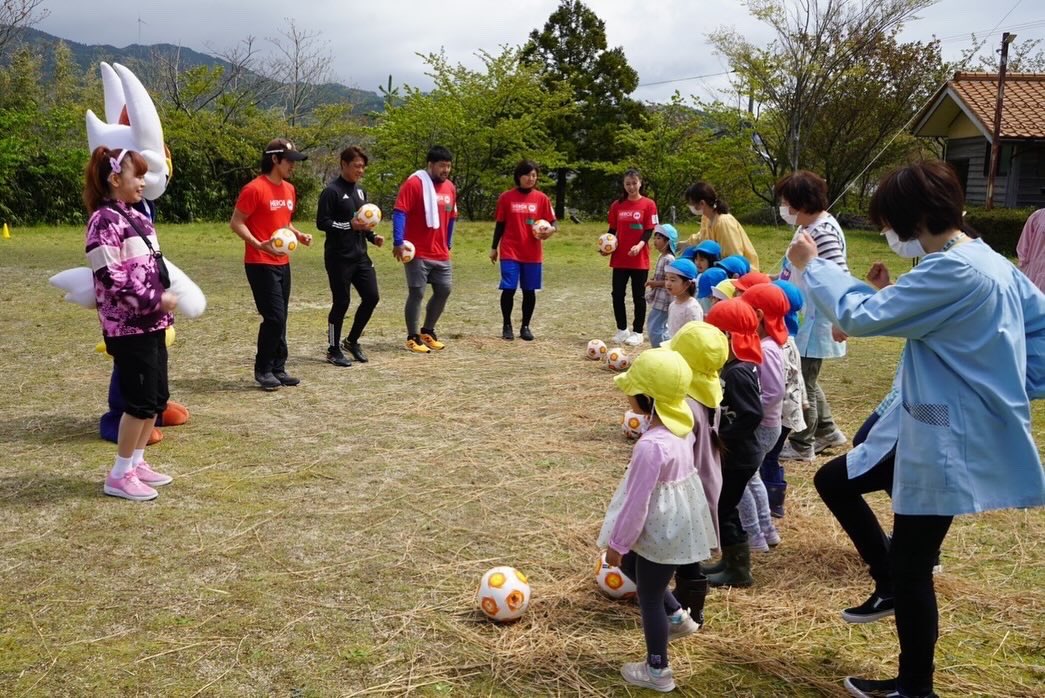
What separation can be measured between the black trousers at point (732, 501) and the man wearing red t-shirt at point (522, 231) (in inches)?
238

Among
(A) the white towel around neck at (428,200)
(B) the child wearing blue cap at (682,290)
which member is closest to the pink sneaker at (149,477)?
(B) the child wearing blue cap at (682,290)

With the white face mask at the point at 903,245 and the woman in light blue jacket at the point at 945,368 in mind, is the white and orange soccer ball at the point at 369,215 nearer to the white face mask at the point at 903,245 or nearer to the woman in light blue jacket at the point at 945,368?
the white face mask at the point at 903,245

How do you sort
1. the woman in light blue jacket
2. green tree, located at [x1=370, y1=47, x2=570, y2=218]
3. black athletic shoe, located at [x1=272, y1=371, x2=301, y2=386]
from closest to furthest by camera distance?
the woman in light blue jacket
black athletic shoe, located at [x1=272, y1=371, x2=301, y2=386]
green tree, located at [x1=370, y1=47, x2=570, y2=218]

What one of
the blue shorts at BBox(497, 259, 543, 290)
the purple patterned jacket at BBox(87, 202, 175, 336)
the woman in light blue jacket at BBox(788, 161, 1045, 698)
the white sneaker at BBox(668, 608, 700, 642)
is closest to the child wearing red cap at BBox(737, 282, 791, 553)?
the white sneaker at BBox(668, 608, 700, 642)

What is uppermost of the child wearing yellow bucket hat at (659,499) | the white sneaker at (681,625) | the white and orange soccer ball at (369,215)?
the white and orange soccer ball at (369,215)

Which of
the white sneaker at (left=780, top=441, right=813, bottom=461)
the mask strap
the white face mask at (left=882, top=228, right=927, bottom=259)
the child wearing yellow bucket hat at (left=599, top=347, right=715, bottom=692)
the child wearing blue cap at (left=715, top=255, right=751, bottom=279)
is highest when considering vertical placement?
the mask strap

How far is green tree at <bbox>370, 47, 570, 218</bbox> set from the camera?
29.5m

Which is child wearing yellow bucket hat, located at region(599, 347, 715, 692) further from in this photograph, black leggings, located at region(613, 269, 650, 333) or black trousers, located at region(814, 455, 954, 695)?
black leggings, located at region(613, 269, 650, 333)

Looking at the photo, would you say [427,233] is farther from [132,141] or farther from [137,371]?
[137,371]

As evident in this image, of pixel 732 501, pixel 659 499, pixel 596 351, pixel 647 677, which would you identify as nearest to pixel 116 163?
pixel 659 499

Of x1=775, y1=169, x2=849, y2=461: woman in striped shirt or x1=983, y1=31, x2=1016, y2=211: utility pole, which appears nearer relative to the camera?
x1=775, y1=169, x2=849, y2=461: woman in striped shirt

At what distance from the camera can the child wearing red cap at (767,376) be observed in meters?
4.22

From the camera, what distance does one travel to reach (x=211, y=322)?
1077 centimetres

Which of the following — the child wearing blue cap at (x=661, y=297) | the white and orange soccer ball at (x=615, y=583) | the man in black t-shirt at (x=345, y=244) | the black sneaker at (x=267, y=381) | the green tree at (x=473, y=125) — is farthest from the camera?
the green tree at (x=473, y=125)
